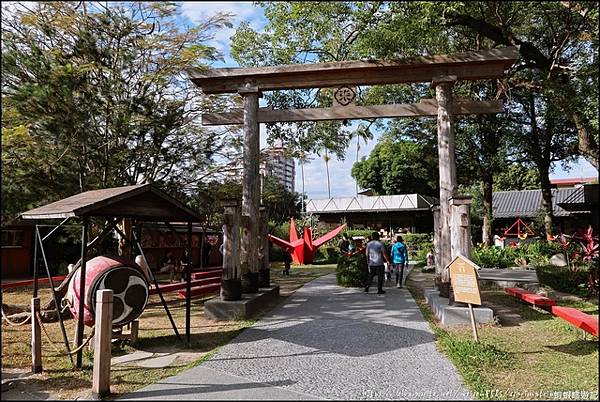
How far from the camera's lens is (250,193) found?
28.3 ft

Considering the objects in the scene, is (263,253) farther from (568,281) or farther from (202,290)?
(568,281)

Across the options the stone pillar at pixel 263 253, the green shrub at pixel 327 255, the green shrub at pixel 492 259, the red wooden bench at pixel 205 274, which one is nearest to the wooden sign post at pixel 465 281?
the stone pillar at pixel 263 253

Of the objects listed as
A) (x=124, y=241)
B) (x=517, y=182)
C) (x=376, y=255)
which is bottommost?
(x=376, y=255)

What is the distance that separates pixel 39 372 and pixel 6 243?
1391 cm

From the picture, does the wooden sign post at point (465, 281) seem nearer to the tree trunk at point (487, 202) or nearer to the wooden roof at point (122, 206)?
the wooden roof at point (122, 206)

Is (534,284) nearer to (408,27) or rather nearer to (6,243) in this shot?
(408,27)

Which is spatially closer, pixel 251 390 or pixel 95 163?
pixel 251 390

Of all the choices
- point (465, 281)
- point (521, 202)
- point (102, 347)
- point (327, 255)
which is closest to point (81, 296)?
point (102, 347)

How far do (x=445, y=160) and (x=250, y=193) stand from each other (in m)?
3.78

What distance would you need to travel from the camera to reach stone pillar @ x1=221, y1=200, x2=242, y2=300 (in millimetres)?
7719

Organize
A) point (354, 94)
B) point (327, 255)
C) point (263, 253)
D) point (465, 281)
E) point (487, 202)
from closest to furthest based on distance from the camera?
point (465, 281)
point (354, 94)
point (263, 253)
point (487, 202)
point (327, 255)

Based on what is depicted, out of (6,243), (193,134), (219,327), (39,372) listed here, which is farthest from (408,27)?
(6,243)

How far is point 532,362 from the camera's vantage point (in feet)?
16.4

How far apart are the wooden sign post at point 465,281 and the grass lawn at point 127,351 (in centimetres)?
329
